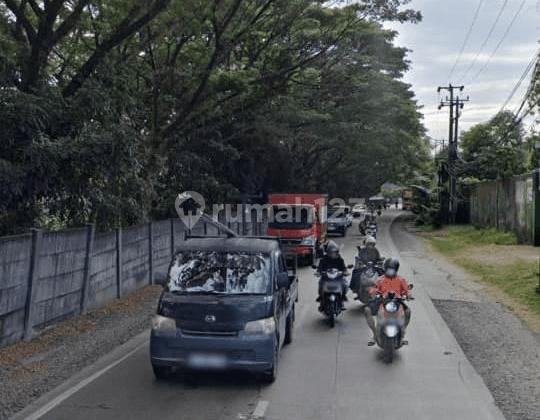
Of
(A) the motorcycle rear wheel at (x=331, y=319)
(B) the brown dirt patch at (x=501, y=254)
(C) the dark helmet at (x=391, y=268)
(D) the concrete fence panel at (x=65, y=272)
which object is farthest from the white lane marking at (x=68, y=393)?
(B) the brown dirt patch at (x=501, y=254)

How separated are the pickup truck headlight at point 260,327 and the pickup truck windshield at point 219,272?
2.05ft

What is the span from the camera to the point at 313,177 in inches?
1948

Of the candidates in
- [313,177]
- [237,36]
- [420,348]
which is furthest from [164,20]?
[313,177]

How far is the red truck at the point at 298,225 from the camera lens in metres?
22.8

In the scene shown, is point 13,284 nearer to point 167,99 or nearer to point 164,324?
point 164,324

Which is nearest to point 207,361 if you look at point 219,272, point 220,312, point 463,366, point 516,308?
point 220,312

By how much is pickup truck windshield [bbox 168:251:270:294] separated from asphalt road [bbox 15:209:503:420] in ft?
3.91

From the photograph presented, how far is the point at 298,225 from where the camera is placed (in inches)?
919

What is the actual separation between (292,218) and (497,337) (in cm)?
1293

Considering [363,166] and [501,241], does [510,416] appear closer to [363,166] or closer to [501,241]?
[501,241]

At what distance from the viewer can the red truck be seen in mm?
22844

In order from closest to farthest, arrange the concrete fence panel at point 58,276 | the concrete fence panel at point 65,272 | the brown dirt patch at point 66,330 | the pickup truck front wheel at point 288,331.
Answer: the brown dirt patch at point 66,330 → the concrete fence panel at point 65,272 → the pickup truck front wheel at point 288,331 → the concrete fence panel at point 58,276

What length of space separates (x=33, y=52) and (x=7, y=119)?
1.93 metres

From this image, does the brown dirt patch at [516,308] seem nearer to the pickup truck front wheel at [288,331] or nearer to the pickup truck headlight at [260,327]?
the pickup truck front wheel at [288,331]
